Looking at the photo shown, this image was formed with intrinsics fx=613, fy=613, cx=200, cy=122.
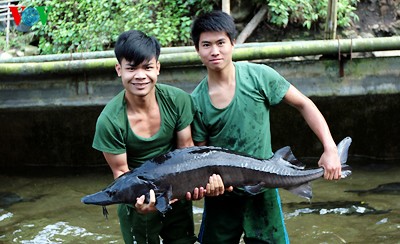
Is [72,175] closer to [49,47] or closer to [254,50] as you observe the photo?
[254,50]

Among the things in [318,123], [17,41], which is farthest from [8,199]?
[17,41]

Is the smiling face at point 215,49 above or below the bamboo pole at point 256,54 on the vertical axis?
above

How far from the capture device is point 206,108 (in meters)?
3.24

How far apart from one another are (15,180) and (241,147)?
3.75 meters

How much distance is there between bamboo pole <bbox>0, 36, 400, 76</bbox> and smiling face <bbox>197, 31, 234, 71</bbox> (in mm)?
2182

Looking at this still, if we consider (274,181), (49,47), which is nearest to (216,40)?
(274,181)

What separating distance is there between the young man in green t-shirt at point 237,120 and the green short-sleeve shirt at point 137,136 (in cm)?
11

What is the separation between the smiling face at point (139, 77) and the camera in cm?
306

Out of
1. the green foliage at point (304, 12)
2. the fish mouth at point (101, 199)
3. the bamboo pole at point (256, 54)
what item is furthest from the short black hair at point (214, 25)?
the green foliage at point (304, 12)

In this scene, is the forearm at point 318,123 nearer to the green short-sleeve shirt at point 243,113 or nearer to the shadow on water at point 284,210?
the green short-sleeve shirt at point 243,113

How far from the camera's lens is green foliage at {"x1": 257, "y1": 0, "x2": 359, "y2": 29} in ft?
30.3

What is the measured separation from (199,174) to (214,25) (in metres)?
0.78

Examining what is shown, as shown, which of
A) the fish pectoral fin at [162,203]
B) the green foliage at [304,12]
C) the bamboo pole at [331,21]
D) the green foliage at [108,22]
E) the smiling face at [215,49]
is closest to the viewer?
the fish pectoral fin at [162,203]

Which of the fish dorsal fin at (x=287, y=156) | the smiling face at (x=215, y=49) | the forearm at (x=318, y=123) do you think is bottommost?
the fish dorsal fin at (x=287, y=156)
